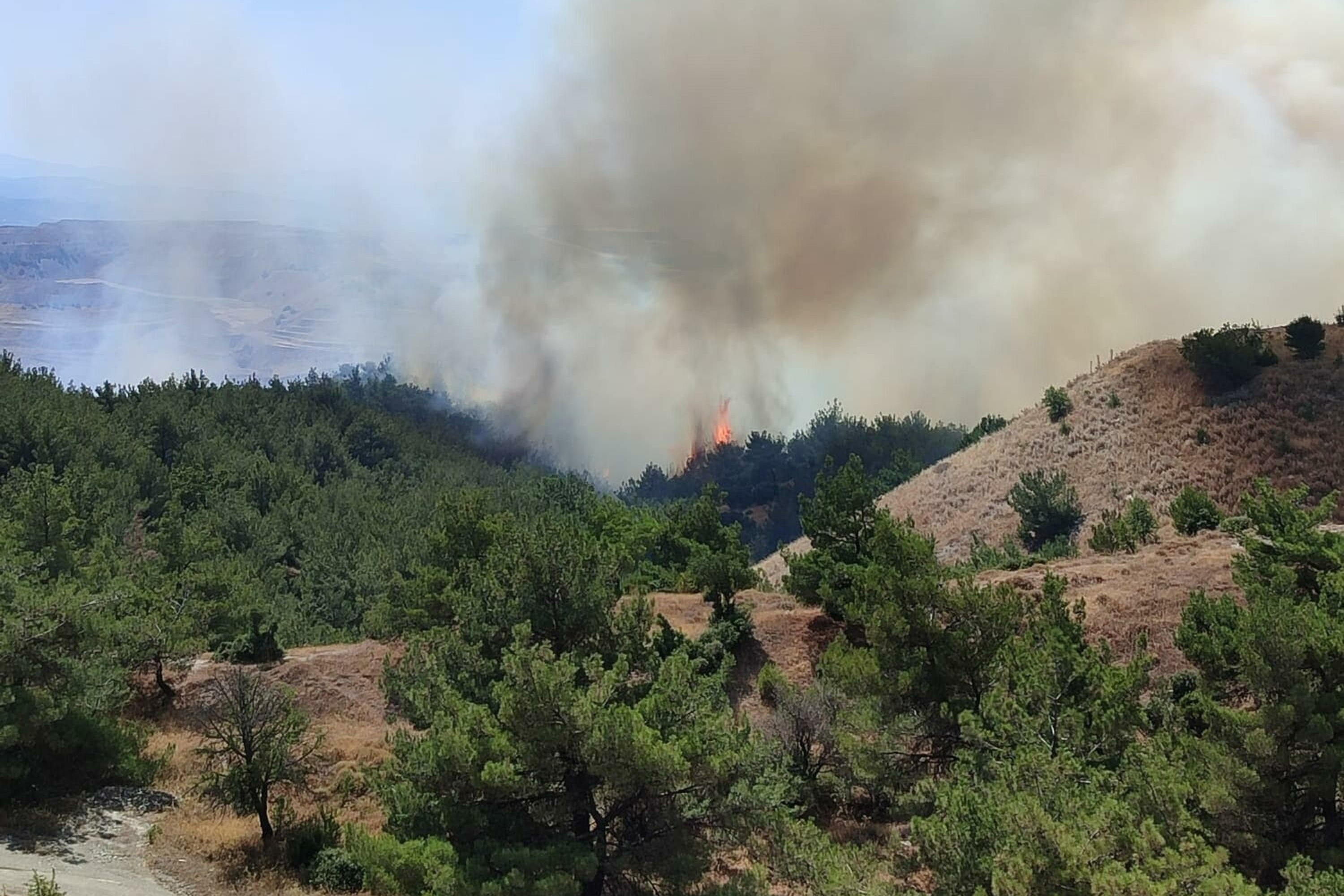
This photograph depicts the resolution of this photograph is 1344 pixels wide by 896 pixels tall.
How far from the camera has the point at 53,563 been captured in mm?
30250

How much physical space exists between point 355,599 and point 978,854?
44.2m

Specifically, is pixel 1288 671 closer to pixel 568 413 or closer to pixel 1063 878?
pixel 1063 878

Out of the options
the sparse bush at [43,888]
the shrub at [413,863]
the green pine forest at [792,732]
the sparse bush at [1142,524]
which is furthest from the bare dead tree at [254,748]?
the sparse bush at [1142,524]

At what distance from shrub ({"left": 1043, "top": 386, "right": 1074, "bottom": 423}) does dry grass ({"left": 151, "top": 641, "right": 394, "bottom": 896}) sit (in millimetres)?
39595

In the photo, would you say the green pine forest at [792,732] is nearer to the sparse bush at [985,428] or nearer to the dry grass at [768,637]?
the dry grass at [768,637]

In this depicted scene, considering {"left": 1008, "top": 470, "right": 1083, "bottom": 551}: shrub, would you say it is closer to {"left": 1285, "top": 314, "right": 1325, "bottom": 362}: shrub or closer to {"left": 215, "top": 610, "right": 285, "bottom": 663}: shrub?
{"left": 1285, "top": 314, "right": 1325, "bottom": 362}: shrub

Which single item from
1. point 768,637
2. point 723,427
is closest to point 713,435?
point 723,427

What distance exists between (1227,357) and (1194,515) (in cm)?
1918

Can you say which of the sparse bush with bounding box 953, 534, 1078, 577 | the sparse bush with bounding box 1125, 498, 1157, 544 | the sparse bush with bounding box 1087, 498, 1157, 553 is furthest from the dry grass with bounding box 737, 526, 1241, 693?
the sparse bush with bounding box 953, 534, 1078, 577

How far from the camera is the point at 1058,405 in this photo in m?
52.5

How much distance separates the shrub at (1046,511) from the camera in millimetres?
43125

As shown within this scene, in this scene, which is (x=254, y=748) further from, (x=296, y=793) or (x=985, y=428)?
(x=985, y=428)

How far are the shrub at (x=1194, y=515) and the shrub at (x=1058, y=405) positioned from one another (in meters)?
18.0

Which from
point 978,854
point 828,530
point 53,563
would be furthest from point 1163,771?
point 53,563
